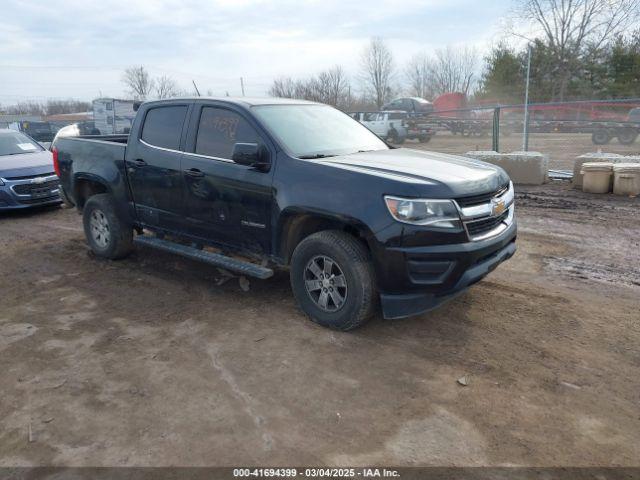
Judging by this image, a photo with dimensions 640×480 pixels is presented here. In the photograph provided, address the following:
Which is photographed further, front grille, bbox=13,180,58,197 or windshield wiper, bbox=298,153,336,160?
front grille, bbox=13,180,58,197

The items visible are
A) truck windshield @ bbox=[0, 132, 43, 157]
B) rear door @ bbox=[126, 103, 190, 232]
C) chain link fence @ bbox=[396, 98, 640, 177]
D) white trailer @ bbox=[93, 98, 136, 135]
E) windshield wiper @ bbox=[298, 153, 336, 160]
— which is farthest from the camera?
white trailer @ bbox=[93, 98, 136, 135]

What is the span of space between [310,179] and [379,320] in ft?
4.41

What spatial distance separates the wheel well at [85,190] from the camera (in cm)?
618

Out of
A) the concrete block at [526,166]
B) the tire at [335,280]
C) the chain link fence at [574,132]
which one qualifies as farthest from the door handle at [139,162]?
the chain link fence at [574,132]

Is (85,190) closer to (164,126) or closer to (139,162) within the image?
(139,162)

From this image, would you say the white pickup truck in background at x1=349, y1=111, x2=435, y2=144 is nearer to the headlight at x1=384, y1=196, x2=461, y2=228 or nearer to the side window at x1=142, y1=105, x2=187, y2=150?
the side window at x1=142, y1=105, x2=187, y2=150

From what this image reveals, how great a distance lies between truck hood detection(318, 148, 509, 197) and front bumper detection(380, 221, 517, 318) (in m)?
0.41

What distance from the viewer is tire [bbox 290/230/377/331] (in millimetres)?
3742

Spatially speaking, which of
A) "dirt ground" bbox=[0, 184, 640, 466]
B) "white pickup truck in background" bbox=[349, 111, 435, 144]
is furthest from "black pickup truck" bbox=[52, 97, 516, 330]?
"white pickup truck in background" bbox=[349, 111, 435, 144]

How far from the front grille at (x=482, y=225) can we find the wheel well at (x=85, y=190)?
447 centimetres

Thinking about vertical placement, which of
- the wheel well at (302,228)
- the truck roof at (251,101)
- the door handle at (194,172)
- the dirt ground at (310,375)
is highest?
the truck roof at (251,101)

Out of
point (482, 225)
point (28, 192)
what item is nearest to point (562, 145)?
point (482, 225)

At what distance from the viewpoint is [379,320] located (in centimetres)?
425

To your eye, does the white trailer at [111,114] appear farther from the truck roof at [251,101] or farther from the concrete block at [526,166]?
the truck roof at [251,101]
